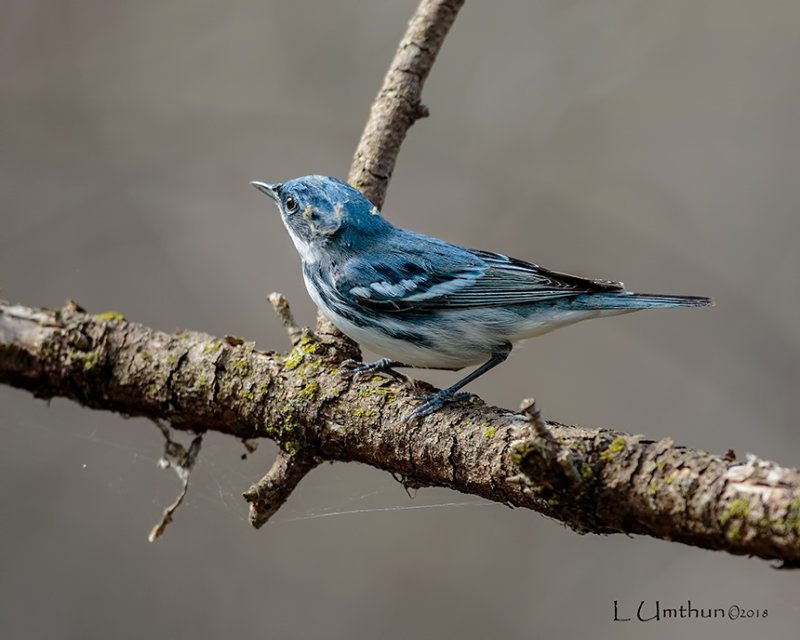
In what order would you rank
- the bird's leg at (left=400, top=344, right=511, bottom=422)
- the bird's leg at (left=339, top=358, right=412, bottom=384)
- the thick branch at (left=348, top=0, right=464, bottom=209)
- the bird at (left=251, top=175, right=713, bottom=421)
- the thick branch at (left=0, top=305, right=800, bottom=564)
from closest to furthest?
the thick branch at (left=0, top=305, right=800, bottom=564)
the bird's leg at (left=400, top=344, right=511, bottom=422)
the bird's leg at (left=339, top=358, right=412, bottom=384)
the bird at (left=251, top=175, right=713, bottom=421)
the thick branch at (left=348, top=0, right=464, bottom=209)

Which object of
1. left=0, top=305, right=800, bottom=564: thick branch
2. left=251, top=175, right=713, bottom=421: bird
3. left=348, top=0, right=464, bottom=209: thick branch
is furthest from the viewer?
left=348, top=0, right=464, bottom=209: thick branch

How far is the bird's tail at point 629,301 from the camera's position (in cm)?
328

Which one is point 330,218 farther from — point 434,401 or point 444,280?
point 434,401

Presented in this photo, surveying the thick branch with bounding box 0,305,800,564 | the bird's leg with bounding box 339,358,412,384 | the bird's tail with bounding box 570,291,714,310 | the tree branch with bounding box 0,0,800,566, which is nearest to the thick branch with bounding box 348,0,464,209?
the tree branch with bounding box 0,0,800,566

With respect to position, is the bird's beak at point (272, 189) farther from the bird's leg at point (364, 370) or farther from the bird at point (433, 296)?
the bird's leg at point (364, 370)

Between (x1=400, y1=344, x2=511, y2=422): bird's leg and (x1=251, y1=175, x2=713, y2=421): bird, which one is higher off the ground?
(x1=251, y1=175, x2=713, y2=421): bird

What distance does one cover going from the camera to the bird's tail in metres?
3.28

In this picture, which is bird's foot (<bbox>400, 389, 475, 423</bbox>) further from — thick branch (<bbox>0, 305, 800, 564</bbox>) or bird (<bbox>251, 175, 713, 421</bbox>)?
bird (<bbox>251, 175, 713, 421</bbox>)

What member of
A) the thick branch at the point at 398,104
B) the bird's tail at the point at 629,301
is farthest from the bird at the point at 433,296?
the thick branch at the point at 398,104

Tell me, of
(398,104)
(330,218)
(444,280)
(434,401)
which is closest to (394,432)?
(434,401)

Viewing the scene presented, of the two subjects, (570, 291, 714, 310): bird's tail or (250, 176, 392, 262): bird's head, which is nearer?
(570, 291, 714, 310): bird's tail

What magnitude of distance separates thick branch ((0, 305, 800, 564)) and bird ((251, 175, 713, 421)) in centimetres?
25

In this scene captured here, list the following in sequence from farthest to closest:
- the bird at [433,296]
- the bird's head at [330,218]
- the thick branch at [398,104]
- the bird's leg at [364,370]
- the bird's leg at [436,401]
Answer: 1. the thick branch at [398,104]
2. the bird's head at [330,218]
3. the bird at [433,296]
4. the bird's leg at [364,370]
5. the bird's leg at [436,401]

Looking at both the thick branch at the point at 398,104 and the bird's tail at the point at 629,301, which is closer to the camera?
the bird's tail at the point at 629,301
